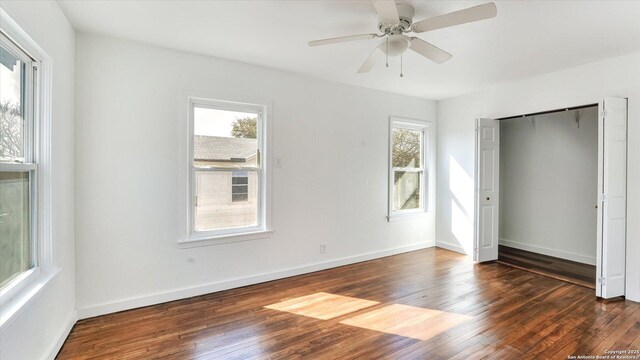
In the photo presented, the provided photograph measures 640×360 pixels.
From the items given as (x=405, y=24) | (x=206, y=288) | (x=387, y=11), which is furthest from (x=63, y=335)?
(x=405, y=24)

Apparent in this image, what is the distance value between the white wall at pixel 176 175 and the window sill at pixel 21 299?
808 millimetres

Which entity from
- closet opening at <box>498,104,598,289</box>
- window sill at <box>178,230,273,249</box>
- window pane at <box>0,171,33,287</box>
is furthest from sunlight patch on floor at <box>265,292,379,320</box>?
closet opening at <box>498,104,598,289</box>

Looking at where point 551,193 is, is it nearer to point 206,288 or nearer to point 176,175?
point 206,288

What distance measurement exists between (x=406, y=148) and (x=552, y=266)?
2661 millimetres

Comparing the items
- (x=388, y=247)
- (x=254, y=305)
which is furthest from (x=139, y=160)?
(x=388, y=247)

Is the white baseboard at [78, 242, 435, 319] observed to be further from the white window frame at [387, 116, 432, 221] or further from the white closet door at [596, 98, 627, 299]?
the white closet door at [596, 98, 627, 299]

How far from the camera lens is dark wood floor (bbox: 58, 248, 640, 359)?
7.39ft

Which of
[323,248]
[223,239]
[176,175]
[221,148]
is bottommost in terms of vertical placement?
[323,248]

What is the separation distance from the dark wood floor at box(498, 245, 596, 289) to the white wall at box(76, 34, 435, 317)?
7.43 feet

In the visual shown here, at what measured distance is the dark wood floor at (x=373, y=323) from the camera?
7.39ft

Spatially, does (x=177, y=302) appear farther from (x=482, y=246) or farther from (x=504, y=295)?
(x=482, y=246)

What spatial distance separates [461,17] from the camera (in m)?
1.90

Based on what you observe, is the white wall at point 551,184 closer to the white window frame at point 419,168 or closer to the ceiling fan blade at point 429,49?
the white window frame at point 419,168

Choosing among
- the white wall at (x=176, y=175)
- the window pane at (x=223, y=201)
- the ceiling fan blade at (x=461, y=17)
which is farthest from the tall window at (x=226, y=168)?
the ceiling fan blade at (x=461, y=17)
